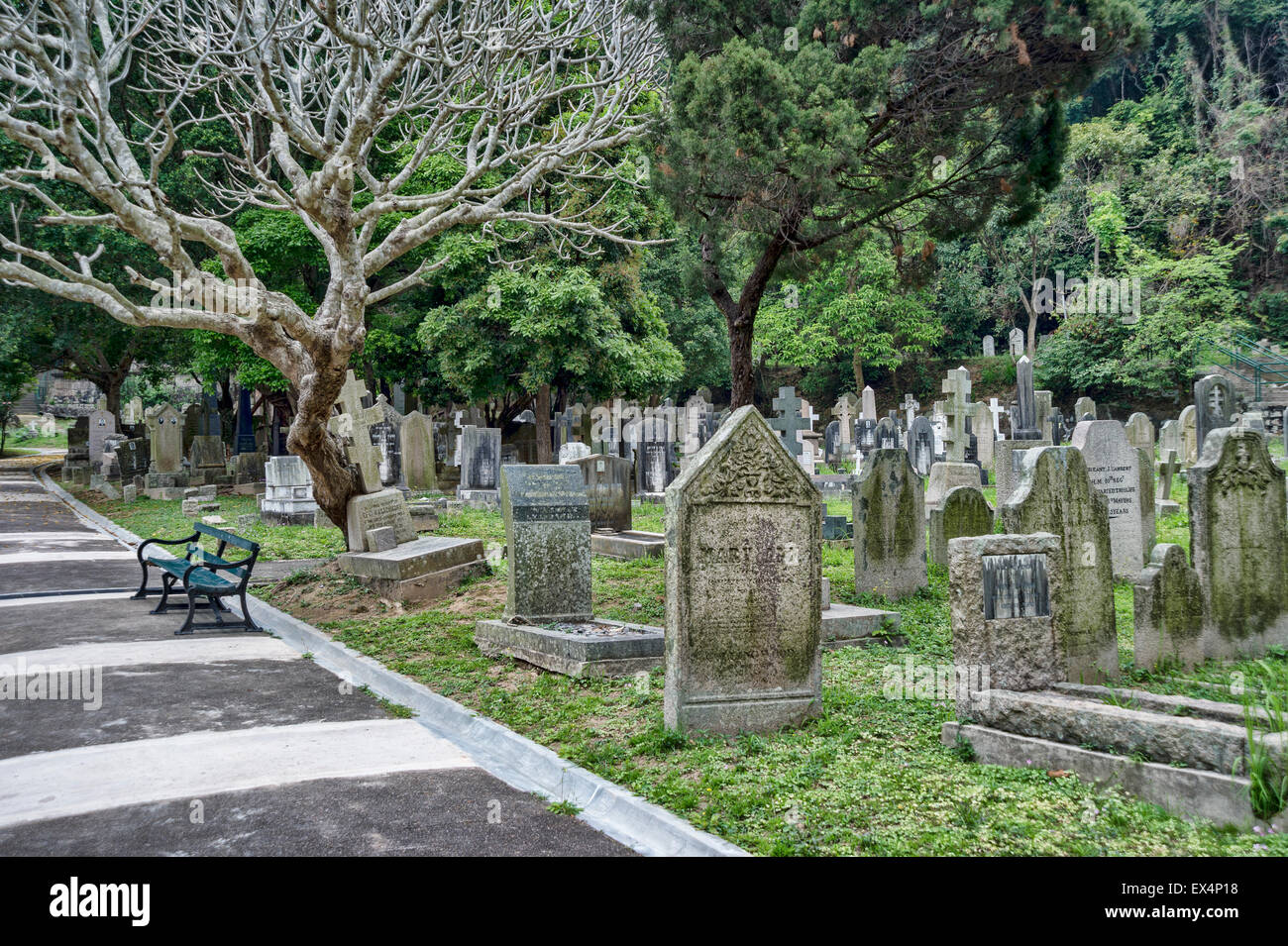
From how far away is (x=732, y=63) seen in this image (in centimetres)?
931

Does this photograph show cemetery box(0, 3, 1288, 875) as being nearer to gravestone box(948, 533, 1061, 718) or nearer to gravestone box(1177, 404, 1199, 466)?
gravestone box(948, 533, 1061, 718)

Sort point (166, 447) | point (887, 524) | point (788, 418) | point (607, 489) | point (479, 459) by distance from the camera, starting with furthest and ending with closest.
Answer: point (166, 447) → point (479, 459) → point (607, 489) → point (788, 418) → point (887, 524)

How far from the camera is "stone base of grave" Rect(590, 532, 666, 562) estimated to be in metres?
13.5

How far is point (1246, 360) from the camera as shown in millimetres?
33188

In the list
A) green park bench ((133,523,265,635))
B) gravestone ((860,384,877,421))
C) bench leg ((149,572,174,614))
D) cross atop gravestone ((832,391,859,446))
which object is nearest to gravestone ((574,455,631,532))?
green park bench ((133,523,265,635))

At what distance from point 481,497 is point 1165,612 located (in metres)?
16.4

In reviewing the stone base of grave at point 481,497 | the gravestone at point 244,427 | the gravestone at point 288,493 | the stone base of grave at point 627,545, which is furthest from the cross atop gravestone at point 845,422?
the gravestone at point 244,427

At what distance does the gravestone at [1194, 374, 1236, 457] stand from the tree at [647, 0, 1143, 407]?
650 cm

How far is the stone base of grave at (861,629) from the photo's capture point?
27.4ft

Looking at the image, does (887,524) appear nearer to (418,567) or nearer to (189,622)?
(418,567)

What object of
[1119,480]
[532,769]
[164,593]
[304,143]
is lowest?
[532,769]

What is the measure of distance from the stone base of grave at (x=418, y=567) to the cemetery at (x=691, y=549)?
63 mm

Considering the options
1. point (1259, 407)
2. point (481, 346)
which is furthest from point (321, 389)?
point (1259, 407)

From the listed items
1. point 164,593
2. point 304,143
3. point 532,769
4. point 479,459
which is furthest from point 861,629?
point 479,459
